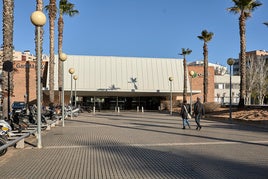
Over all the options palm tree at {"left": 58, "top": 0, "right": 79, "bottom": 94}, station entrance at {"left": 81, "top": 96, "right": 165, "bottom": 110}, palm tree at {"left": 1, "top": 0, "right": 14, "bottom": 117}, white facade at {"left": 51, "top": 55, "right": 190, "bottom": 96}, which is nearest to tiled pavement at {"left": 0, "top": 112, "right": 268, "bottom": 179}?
palm tree at {"left": 1, "top": 0, "right": 14, "bottom": 117}

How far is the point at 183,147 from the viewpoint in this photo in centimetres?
1059

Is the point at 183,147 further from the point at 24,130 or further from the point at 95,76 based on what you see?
the point at 95,76

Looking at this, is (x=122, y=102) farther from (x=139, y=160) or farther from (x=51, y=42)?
(x=139, y=160)

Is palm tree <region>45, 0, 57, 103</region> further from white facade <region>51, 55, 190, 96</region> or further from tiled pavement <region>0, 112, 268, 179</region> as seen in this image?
tiled pavement <region>0, 112, 268, 179</region>

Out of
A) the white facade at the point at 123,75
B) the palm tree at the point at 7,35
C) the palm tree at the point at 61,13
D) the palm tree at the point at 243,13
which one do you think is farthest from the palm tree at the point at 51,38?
the palm tree at the point at 243,13

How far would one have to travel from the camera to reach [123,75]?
151ft

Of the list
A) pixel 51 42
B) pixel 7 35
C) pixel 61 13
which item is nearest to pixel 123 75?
pixel 61 13

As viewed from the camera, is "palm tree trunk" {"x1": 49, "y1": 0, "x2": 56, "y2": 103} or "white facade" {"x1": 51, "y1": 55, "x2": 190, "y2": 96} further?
"white facade" {"x1": 51, "y1": 55, "x2": 190, "y2": 96}

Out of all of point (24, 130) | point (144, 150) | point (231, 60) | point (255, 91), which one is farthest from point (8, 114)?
point (255, 91)

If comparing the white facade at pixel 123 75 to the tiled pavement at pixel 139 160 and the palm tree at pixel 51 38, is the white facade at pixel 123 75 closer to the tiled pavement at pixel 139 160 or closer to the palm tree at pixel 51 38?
the palm tree at pixel 51 38

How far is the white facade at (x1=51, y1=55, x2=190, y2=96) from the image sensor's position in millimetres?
44281

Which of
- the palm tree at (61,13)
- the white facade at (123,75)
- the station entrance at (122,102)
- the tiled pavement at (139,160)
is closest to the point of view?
the tiled pavement at (139,160)

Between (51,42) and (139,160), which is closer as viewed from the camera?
(139,160)

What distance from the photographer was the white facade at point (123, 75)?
44.3m
